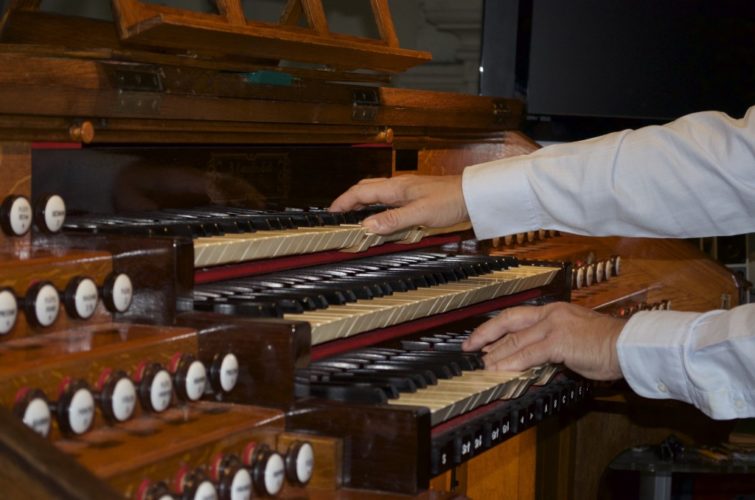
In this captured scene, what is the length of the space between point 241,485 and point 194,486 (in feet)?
0.28

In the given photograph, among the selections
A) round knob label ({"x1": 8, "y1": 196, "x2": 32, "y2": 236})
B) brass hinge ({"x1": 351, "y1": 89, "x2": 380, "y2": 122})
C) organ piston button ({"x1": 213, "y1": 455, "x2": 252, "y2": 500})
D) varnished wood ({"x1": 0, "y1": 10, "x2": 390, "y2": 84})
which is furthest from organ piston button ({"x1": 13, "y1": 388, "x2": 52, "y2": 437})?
brass hinge ({"x1": 351, "y1": 89, "x2": 380, "y2": 122})

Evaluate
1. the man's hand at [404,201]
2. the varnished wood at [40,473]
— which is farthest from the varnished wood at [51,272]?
the man's hand at [404,201]

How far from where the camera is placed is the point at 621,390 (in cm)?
329

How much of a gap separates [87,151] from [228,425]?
57cm

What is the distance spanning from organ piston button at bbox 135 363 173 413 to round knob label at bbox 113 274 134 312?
0.14 metres

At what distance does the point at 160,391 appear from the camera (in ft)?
5.12

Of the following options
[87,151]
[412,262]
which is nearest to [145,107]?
[87,151]

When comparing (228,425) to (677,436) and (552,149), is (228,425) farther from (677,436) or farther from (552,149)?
(677,436)

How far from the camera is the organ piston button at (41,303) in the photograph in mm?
1559

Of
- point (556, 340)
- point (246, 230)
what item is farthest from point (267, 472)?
point (556, 340)

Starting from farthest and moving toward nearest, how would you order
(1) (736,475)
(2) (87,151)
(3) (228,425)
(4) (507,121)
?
(1) (736,475)
(4) (507,121)
(2) (87,151)
(3) (228,425)

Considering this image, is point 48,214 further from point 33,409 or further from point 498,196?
point 498,196

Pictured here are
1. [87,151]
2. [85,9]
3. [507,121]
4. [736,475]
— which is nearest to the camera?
[87,151]

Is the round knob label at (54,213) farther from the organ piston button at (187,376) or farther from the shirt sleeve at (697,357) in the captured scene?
the shirt sleeve at (697,357)
